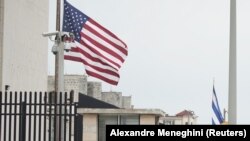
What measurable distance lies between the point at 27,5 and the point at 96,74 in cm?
1550

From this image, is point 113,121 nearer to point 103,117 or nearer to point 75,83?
point 103,117

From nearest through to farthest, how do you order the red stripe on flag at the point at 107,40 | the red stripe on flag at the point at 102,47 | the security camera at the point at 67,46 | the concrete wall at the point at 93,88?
the security camera at the point at 67,46, the red stripe on flag at the point at 102,47, the red stripe on flag at the point at 107,40, the concrete wall at the point at 93,88

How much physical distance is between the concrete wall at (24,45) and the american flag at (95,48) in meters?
9.00

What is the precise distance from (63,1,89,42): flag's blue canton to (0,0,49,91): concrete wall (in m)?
8.51

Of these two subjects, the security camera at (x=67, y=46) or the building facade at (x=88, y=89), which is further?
the building facade at (x=88, y=89)

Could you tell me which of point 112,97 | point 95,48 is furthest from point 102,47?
point 112,97

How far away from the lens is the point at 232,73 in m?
18.0

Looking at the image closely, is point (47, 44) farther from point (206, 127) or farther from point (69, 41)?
point (206, 127)

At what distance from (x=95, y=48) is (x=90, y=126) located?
142ft

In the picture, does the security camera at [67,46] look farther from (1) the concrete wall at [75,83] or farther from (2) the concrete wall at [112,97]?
(2) the concrete wall at [112,97]

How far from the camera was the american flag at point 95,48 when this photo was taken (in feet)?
66.1

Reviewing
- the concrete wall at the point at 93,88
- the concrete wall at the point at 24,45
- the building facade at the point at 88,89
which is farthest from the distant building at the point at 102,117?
the concrete wall at the point at 24,45

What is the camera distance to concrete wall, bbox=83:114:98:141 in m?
62.8

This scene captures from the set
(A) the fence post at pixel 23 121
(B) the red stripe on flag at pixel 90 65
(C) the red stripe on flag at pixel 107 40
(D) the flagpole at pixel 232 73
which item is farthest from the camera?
(C) the red stripe on flag at pixel 107 40
